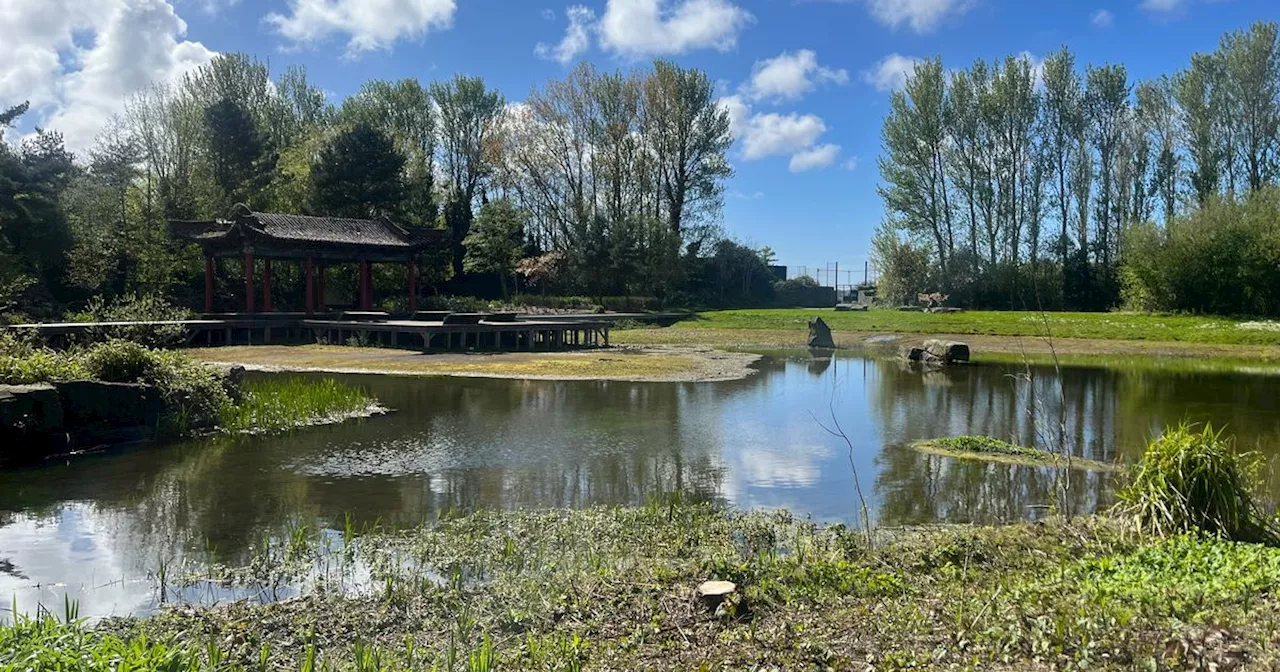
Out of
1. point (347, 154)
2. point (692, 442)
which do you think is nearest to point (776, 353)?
point (692, 442)

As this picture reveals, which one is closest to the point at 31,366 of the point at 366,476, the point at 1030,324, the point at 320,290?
the point at 366,476

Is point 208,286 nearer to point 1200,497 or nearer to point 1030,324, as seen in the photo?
point 1200,497

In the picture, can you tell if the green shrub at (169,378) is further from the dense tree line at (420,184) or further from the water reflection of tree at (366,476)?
the dense tree line at (420,184)

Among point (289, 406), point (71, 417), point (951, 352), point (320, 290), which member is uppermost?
point (320, 290)

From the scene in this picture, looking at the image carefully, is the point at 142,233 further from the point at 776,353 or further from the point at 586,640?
the point at 586,640

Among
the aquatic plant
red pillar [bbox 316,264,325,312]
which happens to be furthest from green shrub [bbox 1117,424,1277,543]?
red pillar [bbox 316,264,325,312]

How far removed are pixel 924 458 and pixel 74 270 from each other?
108 feet

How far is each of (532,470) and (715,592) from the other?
520cm

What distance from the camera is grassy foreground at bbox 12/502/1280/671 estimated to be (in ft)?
12.7

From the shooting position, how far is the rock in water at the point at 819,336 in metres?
30.8

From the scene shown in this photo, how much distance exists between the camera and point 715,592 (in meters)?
4.71

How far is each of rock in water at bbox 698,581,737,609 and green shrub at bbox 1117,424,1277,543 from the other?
11.4 feet

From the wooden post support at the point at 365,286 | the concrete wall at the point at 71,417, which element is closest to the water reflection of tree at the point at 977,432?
the concrete wall at the point at 71,417

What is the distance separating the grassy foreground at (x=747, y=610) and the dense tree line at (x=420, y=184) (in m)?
31.2
